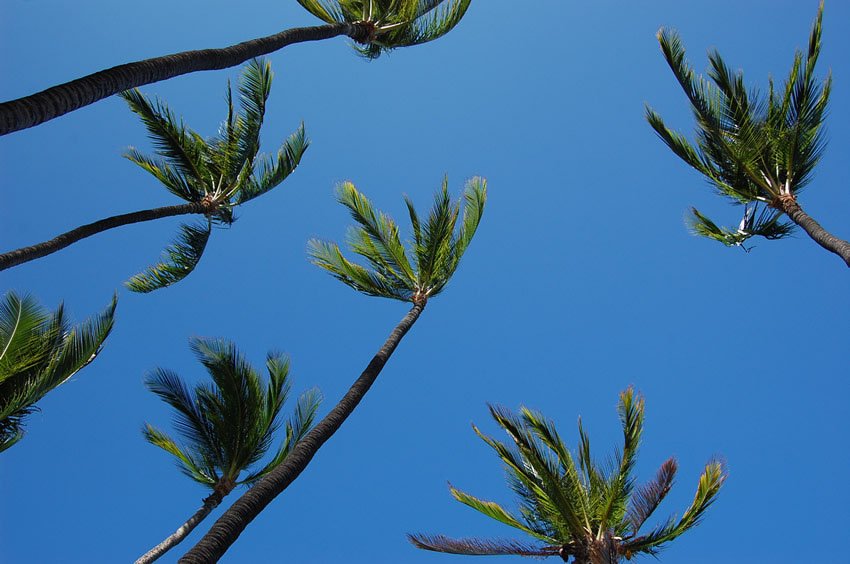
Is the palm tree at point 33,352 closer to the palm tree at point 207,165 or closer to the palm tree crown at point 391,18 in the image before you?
the palm tree at point 207,165

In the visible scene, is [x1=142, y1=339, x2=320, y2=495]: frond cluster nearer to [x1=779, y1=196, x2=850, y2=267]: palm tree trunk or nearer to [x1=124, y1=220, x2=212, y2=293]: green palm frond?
[x1=124, y1=220, x2=212, y2=293]: green palm frond

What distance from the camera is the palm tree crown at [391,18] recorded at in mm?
10172

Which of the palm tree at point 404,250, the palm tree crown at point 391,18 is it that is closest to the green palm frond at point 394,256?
the palm tree at point 404,250

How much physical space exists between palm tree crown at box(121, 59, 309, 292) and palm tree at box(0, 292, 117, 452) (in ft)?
10.9

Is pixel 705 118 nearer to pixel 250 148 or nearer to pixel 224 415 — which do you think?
pixel 250 148

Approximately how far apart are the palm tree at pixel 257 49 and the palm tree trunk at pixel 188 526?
824cm

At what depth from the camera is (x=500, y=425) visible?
32.2ft

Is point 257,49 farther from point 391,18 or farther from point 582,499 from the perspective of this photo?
point 582,499

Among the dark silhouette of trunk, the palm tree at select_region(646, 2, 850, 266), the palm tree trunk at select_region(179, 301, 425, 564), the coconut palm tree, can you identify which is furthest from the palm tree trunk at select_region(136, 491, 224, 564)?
the palm tree at select_region(646, 2, 850, 266)

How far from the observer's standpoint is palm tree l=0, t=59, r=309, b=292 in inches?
439

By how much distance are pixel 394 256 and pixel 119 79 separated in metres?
7.62

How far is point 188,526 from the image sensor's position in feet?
37.6

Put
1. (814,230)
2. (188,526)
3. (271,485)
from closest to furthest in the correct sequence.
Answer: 1. (271,485)
2. (814,230)
3. (188,526)

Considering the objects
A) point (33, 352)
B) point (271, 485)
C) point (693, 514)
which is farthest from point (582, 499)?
point (33, 352)
